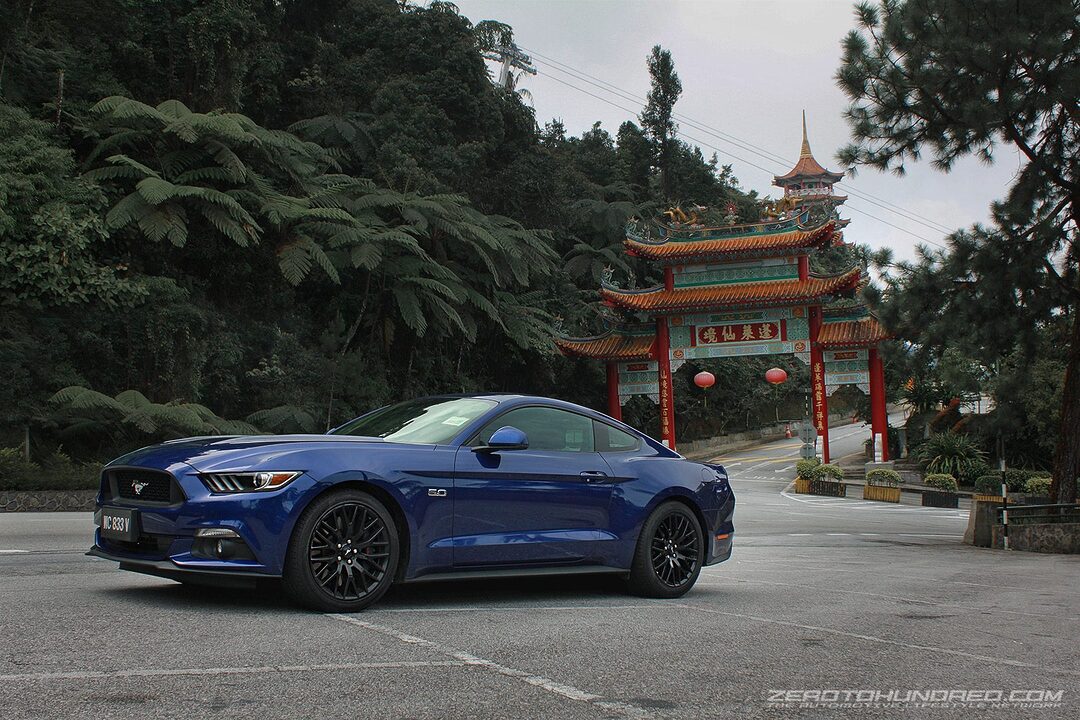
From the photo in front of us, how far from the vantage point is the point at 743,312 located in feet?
137

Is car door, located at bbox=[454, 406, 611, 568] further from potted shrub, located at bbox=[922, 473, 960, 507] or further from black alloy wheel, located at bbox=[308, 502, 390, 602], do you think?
potted shrub, located at bbox=[922, 473, 960, 507]

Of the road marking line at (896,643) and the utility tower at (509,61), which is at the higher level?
the utility tower at (509,61)

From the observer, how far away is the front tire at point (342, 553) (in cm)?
583

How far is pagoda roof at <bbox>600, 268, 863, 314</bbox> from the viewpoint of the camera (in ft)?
131

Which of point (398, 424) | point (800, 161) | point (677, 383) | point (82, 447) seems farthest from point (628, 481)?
point (800, 161)

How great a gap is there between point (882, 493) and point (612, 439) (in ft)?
94.8

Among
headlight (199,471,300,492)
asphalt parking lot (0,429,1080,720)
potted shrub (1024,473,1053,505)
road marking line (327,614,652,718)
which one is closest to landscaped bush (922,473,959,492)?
potted shrub (1024,473,1053,505)

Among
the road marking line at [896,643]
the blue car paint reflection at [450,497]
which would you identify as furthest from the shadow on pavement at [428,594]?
the road marking line at [896,643]

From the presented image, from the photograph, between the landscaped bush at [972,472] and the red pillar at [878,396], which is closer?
the landscaped bush at [972,472]

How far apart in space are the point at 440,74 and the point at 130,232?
1898 cm

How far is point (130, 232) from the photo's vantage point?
922 inches

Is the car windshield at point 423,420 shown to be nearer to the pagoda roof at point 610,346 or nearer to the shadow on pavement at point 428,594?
the shadow on pavement at point 428,594

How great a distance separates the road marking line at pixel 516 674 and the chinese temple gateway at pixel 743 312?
35.9 meters

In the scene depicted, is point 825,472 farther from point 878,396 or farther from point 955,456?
point 878,396
